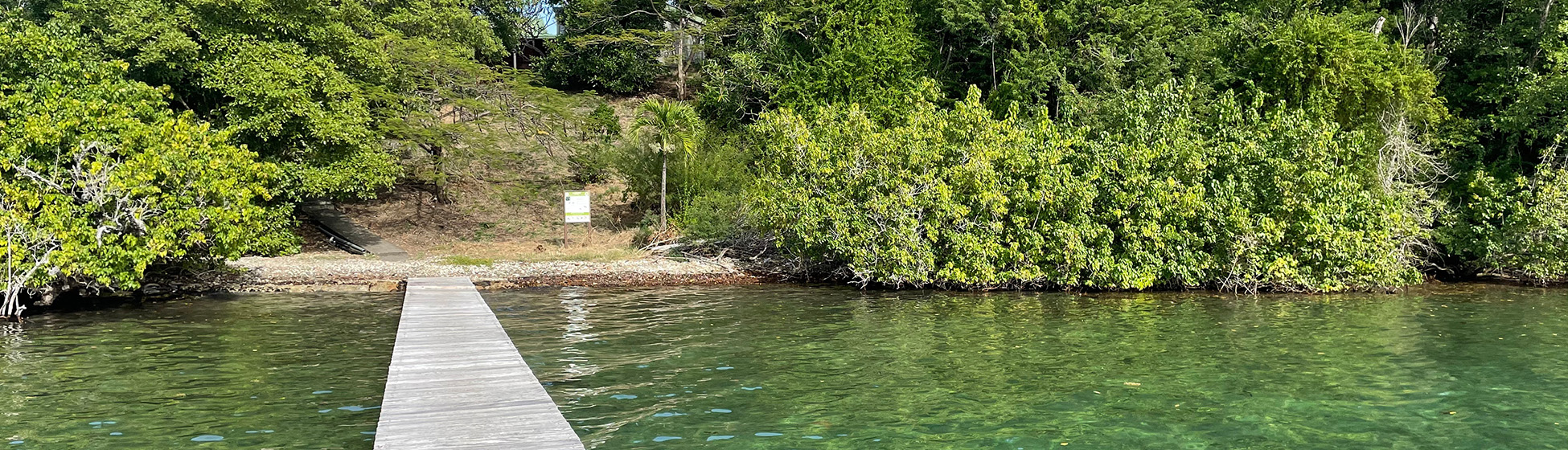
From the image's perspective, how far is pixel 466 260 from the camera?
2859 cm

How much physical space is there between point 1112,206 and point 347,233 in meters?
25.3

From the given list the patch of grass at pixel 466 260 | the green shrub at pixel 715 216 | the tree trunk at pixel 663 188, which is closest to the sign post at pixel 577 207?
the patch of grass at pixel 466 260

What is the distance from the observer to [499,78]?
1467 inches

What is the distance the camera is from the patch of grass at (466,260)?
1107 inches

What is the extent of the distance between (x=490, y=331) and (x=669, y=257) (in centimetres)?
1556

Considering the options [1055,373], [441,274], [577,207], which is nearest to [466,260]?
[441,274]

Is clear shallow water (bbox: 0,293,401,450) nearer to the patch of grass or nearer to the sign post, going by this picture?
the patch of grass

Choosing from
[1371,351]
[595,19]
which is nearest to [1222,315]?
[1371,351]

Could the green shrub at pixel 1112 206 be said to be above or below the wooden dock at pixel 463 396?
above

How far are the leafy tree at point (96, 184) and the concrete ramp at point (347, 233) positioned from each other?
923 centimetres

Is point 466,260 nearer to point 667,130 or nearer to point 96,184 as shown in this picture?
point 667,130

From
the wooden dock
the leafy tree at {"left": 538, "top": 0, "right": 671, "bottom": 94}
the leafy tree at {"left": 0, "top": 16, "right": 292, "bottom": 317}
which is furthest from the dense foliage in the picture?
the leafy tree at {"left": 538, "top": 0, "right": 671, "bottom": 94}

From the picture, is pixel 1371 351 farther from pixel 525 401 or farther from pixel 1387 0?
pixel 1387 0

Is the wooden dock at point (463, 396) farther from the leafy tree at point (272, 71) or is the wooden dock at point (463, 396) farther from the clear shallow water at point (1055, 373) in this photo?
the leafy tree at point (272, 71)
